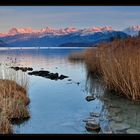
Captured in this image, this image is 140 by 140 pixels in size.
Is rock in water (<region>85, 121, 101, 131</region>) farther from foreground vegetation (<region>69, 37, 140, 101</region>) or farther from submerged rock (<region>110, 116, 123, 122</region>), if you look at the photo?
foreground vegetation (<region>69, 37, 140, 101</region>)

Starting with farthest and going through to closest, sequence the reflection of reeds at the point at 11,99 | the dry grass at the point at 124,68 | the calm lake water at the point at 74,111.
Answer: the dry grass at the point at 124,68, the calm lake water at the point at 74,111, the reflection of reeds at the point at 11,99

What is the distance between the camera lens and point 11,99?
4.95 m

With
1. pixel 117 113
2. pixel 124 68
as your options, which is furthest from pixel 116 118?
pixel 124 68

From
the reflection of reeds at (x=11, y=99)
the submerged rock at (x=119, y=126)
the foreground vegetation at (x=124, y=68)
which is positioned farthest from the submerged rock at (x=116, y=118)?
the reflection of reeds at (x=11, y=99)

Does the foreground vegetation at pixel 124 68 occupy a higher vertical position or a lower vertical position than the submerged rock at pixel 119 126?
higher

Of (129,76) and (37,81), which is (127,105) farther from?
(37,81)

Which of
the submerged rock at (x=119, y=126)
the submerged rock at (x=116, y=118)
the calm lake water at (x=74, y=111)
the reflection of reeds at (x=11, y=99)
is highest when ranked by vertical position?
the reflection of reeds at (x=11, y=99)

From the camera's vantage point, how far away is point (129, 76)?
5.79 m

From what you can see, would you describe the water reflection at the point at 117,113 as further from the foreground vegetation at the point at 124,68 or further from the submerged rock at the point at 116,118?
the foreground vegetation at the point at 124,68

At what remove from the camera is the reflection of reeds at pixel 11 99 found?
3.90 metres

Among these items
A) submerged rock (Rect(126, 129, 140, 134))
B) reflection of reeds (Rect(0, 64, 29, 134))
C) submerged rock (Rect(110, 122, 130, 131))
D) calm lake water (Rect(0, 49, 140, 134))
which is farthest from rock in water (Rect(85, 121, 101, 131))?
reflection of reeds (Rect(0, 64, 29, 134))

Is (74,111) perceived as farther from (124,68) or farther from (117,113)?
(124,68)
